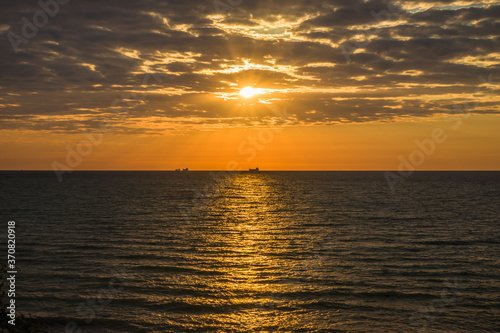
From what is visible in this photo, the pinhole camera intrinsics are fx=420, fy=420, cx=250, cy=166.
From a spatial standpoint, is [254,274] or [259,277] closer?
[259,277]

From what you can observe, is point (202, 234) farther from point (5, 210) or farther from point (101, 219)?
point (5, 210)

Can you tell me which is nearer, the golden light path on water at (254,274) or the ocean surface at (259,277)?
the ocean surface at (259,277)

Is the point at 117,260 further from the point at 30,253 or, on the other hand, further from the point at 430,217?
the point at 430,217

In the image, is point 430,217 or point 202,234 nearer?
point 202,234

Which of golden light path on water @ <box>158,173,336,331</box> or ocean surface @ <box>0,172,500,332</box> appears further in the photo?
golden light path on water @ <box>158,173,336,331</box>

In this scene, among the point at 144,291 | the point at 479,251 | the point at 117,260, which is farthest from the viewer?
the point at 479,251

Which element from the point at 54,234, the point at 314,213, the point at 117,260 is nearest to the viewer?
the point at 117,260

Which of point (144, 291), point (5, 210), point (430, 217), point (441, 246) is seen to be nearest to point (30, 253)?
point (144, 291)

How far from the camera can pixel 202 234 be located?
50.1 m

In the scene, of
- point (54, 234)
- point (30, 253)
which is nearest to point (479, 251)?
point (30, 253)

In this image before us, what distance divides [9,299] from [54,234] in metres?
24.1

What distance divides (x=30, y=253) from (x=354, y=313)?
2863 centimetres

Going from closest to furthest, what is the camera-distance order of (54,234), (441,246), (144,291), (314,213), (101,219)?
(144,291) → (441,246) → (54,234) → (101,219) → (314,213)

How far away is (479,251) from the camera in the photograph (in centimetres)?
3925
